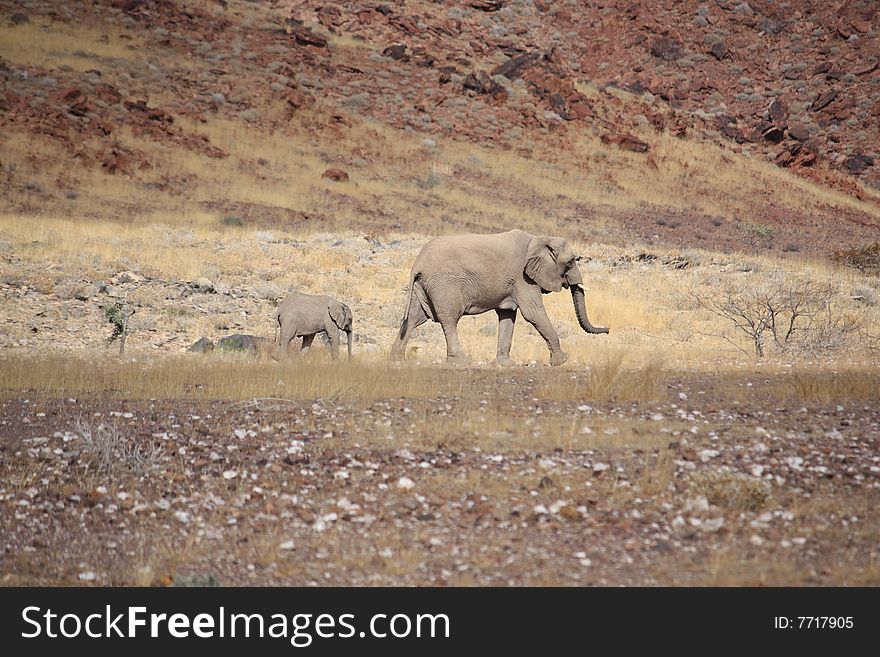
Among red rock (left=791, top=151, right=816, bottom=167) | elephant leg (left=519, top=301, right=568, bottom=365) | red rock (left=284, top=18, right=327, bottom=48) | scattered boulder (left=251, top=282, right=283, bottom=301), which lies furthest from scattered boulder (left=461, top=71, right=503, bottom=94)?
elephant leg (left=519, top=301, right=568, bottom=365)

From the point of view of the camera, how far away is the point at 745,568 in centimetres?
719

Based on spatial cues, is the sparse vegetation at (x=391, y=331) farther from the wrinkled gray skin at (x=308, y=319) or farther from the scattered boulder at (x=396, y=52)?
the scattered boulder at (x=396, y=52)

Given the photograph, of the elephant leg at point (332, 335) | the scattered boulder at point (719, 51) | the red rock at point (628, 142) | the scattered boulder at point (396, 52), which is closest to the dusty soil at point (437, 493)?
the elephant leg at point (332, 335)

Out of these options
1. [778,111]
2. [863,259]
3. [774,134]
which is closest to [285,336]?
[863,259]

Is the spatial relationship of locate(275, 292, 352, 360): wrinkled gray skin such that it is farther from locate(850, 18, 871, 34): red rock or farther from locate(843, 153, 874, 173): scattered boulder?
locate(850, 18, 871, 34): red rock

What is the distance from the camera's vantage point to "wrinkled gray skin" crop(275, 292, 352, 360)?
16.0 m

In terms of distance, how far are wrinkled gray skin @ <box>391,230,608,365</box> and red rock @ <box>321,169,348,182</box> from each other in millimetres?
29401

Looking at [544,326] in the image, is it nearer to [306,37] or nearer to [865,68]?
[306,37]

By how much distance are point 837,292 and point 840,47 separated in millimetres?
51000

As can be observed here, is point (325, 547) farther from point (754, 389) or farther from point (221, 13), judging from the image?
point (221, 13)

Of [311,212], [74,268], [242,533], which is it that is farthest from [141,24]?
[242,533]

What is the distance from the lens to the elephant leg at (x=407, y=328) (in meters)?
15.9

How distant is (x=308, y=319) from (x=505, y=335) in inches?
118

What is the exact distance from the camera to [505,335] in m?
16.0
